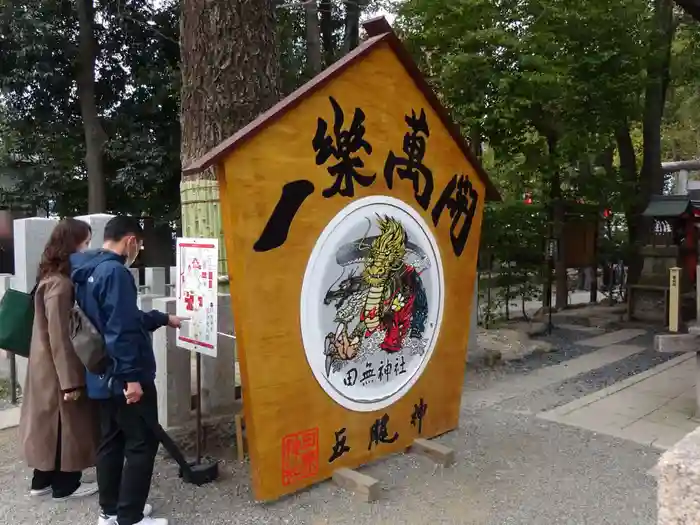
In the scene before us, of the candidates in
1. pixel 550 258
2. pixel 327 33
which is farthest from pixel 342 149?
pixel 327 33

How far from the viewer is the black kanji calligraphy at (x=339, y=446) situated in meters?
4.00

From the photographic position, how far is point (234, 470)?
4191mm

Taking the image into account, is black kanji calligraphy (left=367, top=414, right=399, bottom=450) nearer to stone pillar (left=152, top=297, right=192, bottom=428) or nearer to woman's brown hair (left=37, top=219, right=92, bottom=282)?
stone pillar (left=152, top=297, right=192, bottom=428)

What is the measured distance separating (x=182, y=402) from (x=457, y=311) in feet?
7.67

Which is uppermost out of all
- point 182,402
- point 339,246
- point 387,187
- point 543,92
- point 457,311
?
point 543,92

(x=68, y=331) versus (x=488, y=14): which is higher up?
(x=488, y=14)

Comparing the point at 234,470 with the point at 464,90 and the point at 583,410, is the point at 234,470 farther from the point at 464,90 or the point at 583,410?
Answer: the point at 464,90

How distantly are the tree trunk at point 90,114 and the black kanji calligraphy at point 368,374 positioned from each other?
10.8 meters

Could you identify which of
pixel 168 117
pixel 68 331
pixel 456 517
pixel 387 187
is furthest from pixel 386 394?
pixel 168 117

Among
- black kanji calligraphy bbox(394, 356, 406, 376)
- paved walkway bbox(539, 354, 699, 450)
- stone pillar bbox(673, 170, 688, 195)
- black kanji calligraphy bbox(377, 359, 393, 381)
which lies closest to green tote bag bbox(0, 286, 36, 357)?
black kanji calligraphy bbox(377, 359, 393, 381)

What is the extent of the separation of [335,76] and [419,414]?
104 inches

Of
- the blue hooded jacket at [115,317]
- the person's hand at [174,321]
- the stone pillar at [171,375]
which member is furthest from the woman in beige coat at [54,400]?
the stone pillar at [171,375]

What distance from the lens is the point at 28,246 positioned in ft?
19.4

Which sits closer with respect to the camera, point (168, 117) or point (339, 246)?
point (339, 246)
